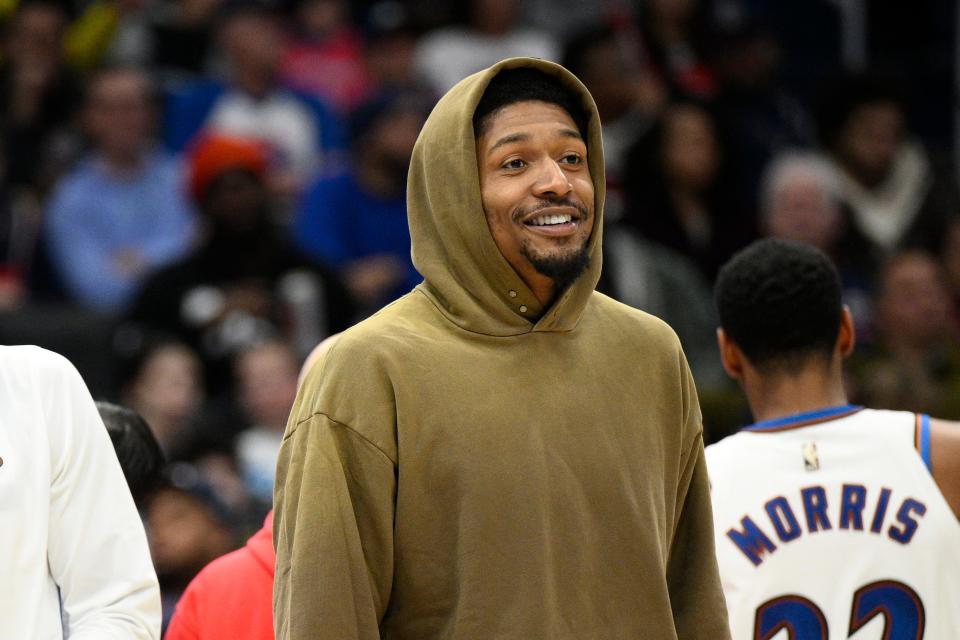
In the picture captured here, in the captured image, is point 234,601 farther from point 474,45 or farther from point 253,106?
Result: point 474,45

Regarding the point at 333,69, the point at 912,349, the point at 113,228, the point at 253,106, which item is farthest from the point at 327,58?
the point at 912,349

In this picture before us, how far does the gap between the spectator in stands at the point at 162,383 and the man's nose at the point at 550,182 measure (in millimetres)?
4379

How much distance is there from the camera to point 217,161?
815cm

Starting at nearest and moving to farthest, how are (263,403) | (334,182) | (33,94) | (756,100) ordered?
(263,403), (33,94), (334,182), (756,100)

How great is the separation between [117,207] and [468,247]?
218 inches

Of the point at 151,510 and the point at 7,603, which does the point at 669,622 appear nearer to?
the point at 7,603

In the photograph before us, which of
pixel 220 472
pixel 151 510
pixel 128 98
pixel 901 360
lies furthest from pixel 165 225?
pixel 901 360

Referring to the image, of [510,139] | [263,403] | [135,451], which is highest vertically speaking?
[510,139]

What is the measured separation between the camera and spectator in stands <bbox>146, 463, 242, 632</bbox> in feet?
19.2

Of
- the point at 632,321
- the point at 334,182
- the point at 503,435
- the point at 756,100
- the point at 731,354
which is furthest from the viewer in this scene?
the point at 756,100

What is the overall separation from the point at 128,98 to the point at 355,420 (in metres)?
5.88

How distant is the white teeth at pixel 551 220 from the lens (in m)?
3.16

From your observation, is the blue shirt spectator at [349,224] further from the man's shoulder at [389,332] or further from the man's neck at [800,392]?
the man's shoulder at [389,332]

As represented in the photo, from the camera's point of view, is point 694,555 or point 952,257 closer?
point 694,555
